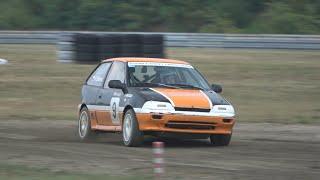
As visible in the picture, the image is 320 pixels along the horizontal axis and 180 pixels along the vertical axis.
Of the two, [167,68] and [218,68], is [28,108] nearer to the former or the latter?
[167,68]

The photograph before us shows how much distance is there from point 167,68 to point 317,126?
451cm

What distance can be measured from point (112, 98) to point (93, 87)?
107 centimetres

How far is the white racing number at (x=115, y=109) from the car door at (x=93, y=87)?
0.70 metres

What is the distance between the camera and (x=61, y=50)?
29.5 m

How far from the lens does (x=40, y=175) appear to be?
9961 millimetres

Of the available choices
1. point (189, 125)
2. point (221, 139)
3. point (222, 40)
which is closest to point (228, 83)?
point (221, 139)

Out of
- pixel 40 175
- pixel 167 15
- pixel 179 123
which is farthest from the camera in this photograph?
pixel 167 15

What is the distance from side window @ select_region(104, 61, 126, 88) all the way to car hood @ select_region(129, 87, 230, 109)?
0.75m

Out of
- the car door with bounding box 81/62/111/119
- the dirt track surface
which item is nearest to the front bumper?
the dirt track surface

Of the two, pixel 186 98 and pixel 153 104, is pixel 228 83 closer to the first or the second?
pixel 186 98

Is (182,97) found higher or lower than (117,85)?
lower

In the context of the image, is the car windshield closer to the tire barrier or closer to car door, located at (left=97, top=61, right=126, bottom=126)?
car door, located at (left=97, top=61, right=126, bottom=126)

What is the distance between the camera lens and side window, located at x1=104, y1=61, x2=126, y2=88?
14.1m

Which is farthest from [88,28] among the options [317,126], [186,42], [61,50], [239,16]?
[317,126]
